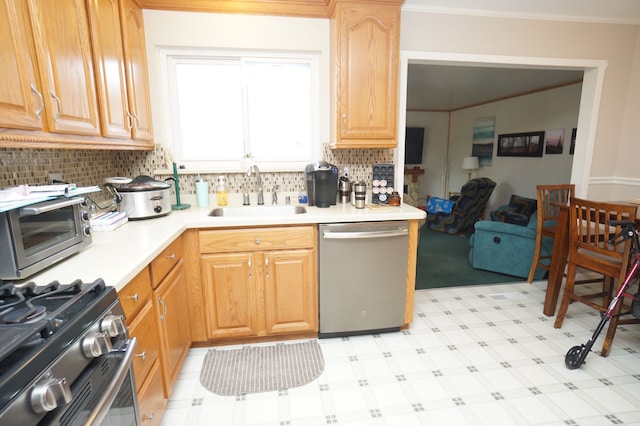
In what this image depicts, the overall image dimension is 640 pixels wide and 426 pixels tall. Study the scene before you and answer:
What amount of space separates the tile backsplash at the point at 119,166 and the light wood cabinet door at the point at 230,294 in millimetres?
753

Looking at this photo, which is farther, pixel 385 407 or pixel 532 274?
pixel 532 274

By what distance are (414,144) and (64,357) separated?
288 inches

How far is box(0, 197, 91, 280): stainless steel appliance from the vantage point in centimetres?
102

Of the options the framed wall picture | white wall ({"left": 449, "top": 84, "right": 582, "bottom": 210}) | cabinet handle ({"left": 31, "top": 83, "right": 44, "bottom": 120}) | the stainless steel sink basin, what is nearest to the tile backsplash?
the stainless steel sink basin

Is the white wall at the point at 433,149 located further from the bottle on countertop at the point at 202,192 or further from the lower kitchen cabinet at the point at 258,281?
the lower kitchen cabinet at the point at 258,281

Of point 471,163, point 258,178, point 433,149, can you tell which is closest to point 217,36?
point 258,178

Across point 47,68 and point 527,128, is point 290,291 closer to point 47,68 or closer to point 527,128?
point 47,68

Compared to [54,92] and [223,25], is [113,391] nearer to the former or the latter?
[54,92]

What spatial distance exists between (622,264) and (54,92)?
317 cm

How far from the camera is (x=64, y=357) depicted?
29.8 inches

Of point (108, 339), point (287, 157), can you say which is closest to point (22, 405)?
point (108, 339)

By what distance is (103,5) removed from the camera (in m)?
1.70

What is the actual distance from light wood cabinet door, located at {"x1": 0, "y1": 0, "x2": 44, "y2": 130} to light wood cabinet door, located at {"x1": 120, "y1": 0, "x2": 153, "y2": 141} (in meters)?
0.83

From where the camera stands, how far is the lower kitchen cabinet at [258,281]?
2049 millimetres
